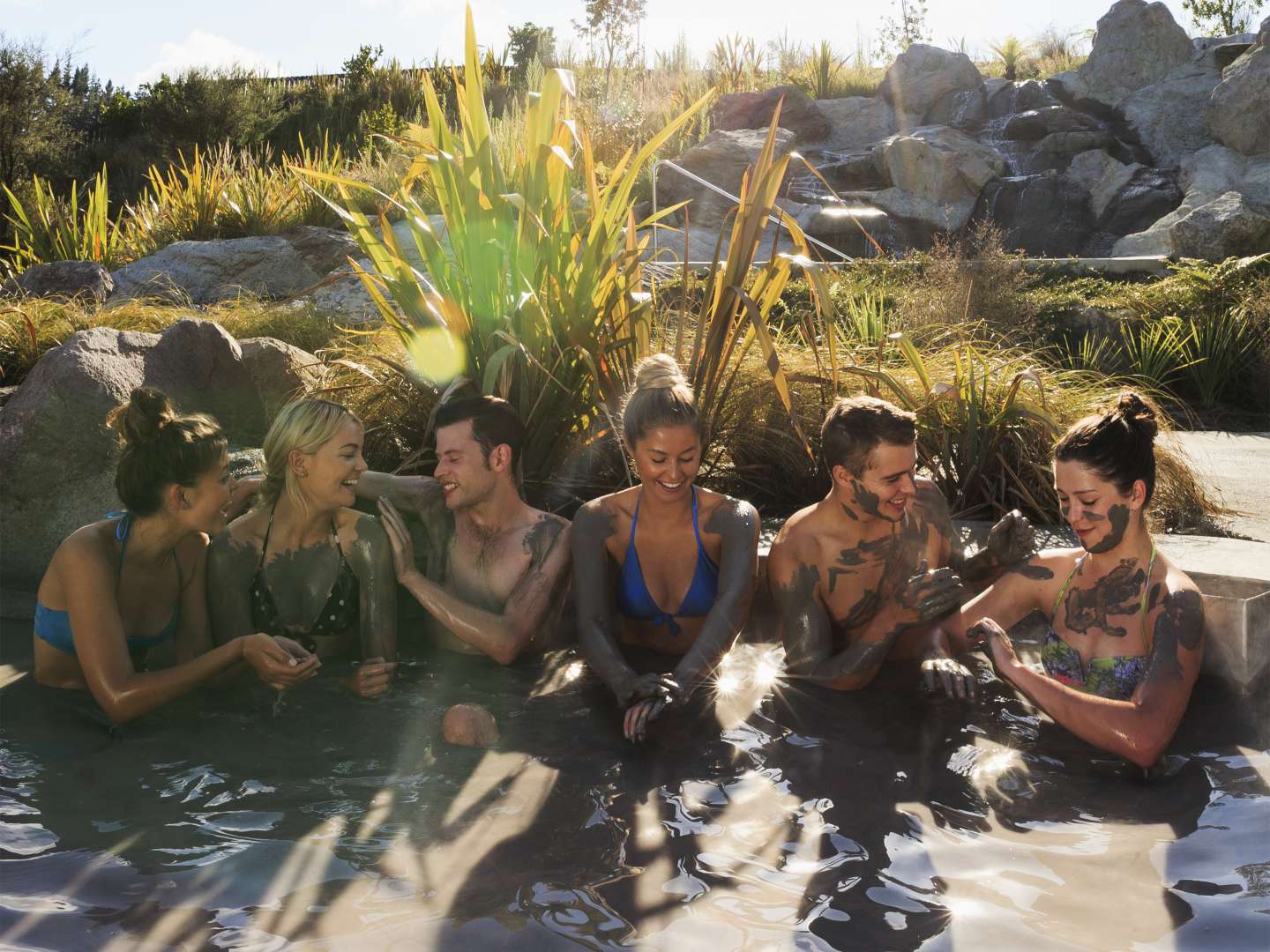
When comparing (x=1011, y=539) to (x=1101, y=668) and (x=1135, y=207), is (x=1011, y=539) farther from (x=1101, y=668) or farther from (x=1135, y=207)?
(x=1135, y=207)

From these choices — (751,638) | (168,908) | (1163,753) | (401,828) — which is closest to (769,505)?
(751,638)

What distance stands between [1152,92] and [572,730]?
2260 cm

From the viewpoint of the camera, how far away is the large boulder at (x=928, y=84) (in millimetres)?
23047

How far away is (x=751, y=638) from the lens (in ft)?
14.3

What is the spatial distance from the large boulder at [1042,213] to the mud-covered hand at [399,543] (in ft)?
52.2

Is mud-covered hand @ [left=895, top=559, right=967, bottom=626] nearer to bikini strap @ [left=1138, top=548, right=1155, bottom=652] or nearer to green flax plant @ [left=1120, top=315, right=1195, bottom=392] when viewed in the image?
bikini strap @ [left=1138, top=548, right=1155, bottom=652]

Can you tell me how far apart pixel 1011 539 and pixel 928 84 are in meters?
21.7

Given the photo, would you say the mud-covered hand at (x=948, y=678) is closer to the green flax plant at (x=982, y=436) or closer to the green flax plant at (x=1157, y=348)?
the green flax plant at (x=982, y=436)

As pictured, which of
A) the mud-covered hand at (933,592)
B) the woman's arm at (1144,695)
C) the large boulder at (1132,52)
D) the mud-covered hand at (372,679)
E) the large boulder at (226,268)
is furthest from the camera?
the large boulder at (1132,52)

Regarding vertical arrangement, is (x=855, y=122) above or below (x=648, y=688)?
above

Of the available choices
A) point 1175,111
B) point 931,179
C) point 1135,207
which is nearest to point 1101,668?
point 931,179

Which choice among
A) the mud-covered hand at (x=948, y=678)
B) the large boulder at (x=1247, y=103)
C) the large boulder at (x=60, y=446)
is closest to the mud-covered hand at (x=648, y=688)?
the mud-covered hand at (x=948, y=678)

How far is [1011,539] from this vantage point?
366 cm

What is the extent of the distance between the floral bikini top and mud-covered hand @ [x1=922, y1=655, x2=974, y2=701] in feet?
1.01
